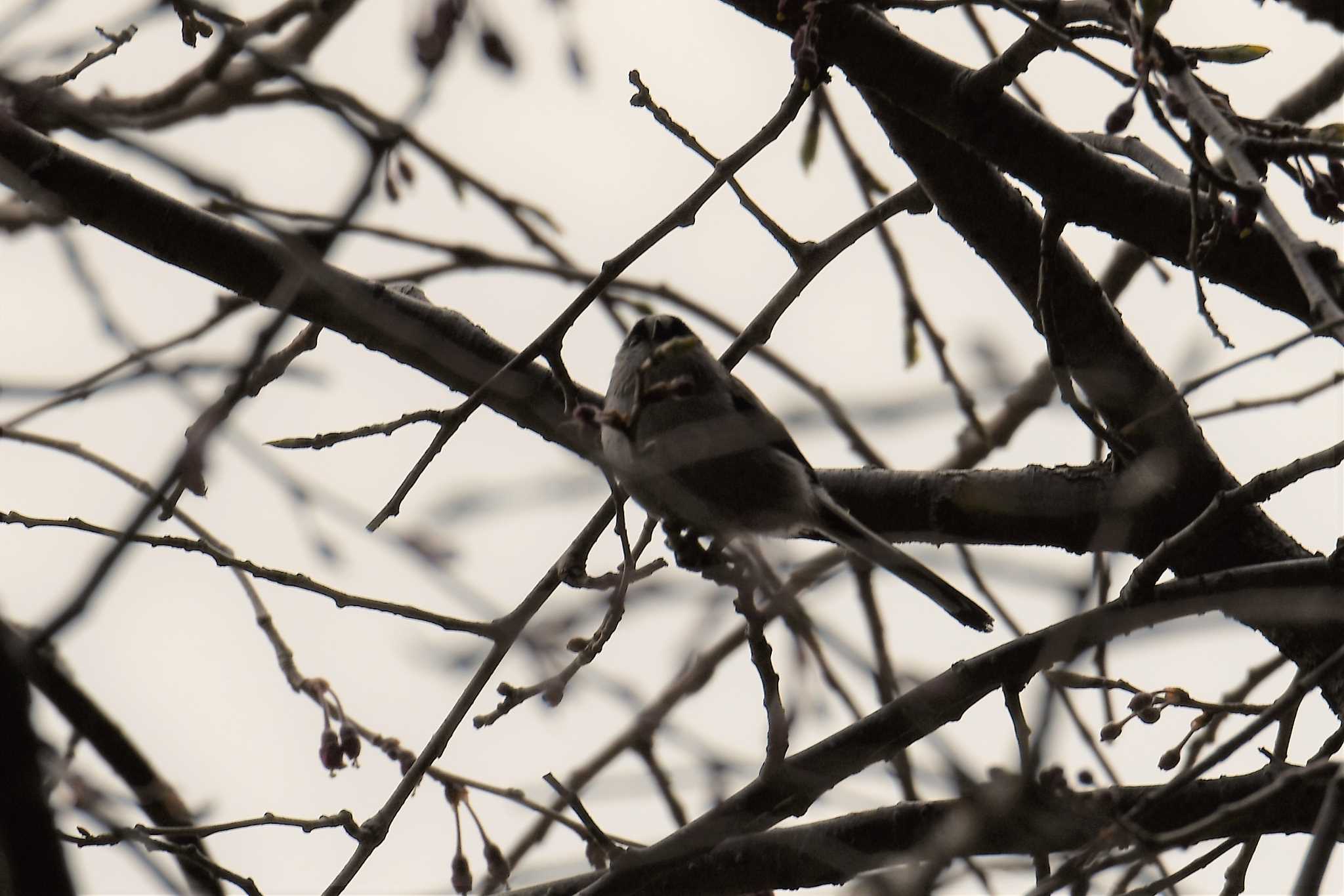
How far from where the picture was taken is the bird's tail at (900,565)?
11.3 ft

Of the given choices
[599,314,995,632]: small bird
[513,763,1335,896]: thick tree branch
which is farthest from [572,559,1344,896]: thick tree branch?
[599,314,995,632]: small bird

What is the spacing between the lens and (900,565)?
350 centimetres

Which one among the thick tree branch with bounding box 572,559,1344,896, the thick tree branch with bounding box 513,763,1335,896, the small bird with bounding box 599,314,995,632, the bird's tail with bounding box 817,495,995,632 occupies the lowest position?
the thick tree branch with bounding box 513,763,1335,896

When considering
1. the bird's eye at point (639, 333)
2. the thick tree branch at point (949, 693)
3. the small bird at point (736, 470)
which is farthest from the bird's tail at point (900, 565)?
the bird's eye at point (639, 333)

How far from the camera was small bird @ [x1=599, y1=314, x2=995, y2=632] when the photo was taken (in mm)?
3182

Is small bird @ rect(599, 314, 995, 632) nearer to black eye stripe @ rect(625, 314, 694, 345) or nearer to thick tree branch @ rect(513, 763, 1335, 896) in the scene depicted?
black eye stripe @ rect(625, 314, 694, 345)

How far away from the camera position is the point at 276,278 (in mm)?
3107

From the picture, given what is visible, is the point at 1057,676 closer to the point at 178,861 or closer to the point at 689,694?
the point at 689,694

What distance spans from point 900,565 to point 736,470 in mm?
530

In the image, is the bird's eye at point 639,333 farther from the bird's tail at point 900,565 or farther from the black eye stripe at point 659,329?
the bird's tail at point 900,565

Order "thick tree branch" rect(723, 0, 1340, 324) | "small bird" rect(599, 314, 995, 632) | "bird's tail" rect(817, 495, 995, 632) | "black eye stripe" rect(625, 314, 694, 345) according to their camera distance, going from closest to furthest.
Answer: "thick tree branch" rect(723, 0, 1340, 324) → "small bird" rect(599, 314, 995, 632) → "bird's tail" rect(817, 495, 995, 632) → "black eye stripe" rect(625, 314, 694, 345)

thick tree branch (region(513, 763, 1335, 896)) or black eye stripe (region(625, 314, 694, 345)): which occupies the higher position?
black eye stripe (region(625, 314, 694, 345))

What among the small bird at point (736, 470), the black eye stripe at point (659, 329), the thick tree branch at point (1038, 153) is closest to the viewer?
the thick tree branch at point (1038, 153)

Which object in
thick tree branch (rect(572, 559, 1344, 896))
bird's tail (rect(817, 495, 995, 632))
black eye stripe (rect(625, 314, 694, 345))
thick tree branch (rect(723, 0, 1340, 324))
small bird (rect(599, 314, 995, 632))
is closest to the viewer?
thick tree branch (rect(572, 559, 1344, 896))
